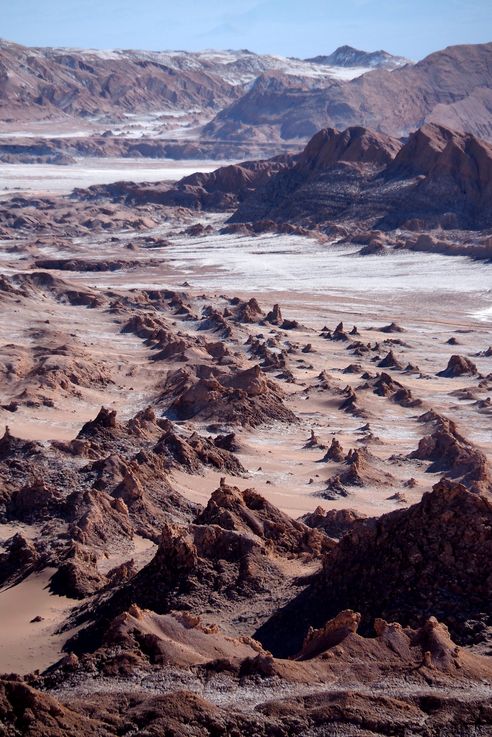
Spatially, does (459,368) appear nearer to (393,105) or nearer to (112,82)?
(393,105)

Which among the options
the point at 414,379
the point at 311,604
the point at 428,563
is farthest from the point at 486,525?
the point at 414,379

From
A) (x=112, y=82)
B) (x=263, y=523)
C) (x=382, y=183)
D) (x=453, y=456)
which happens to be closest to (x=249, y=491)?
(x=263, y=523)

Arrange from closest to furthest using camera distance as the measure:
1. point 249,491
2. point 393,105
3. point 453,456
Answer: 1. point 249,491
2. point 453,456
3. point 393,105

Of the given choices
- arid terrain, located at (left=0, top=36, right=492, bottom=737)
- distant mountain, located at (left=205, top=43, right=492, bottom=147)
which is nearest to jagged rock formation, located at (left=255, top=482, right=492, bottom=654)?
arid terrain, located at (left=0, top=36, right=492, bottom=737)

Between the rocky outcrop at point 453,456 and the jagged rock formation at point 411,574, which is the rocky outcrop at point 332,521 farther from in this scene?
the jagged rock formation at point 411,574

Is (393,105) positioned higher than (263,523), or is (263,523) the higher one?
(393,105)
